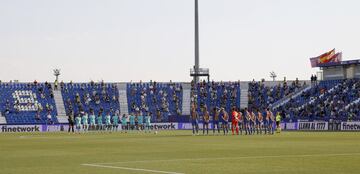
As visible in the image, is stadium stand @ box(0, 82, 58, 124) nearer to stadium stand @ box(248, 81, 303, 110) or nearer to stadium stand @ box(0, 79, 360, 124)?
stadium stand @ box(0, 79, 360, 124)

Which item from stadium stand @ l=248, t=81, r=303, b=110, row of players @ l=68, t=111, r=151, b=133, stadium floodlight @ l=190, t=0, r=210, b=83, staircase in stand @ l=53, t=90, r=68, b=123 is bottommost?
row of players @ l=68, t=111, r=151, b=133

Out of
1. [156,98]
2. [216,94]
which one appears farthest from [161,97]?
[216,94]

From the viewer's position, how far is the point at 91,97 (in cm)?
9238

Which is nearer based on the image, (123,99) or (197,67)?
(123,99)

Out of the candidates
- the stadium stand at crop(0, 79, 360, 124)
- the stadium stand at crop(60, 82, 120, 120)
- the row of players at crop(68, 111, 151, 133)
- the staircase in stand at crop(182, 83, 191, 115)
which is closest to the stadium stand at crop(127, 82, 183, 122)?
the stadium stand at crop(0, 79, 360, 124)

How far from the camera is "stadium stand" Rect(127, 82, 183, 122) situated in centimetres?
9156

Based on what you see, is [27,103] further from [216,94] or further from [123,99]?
[216,94]

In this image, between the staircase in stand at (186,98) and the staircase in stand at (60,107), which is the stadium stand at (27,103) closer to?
the staircase in stand at (60,107)

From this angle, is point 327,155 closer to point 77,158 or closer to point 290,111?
point 77,158

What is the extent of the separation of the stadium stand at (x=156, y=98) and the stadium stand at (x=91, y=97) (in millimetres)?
2206

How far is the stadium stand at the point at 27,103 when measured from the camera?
3403 inches

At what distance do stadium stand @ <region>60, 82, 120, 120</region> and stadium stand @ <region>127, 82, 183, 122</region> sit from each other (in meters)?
2.21

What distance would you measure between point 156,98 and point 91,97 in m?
8.29

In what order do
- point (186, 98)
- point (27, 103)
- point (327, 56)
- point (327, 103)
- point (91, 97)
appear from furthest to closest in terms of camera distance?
point (327, 56) → point (186, 98) → point (91, 97) → point (27, 103) → point (327, 103)
